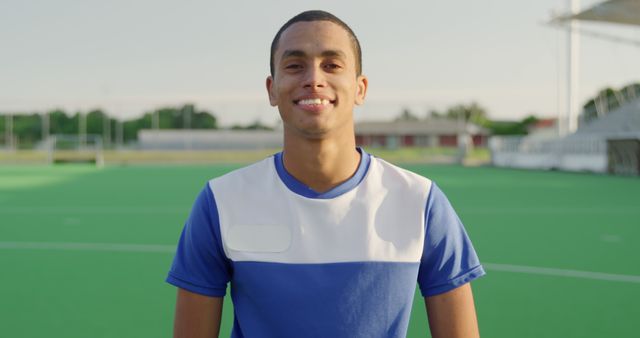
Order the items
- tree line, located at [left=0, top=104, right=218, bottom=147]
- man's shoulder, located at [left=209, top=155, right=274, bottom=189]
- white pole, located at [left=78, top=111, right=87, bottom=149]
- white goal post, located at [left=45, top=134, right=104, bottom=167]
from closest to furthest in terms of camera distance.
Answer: man's shoulder, located at [left=209, top=155, right=274, bottom=189] < white goal post, located at [left=45, top=134, right=104, bottom=167] < tree line, located at [left=0, top=104, right=218, bottom=147] < white pole, located at [left=78, top=111, right=87, bottom=149]

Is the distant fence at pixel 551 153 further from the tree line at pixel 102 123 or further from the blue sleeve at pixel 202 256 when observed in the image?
the blue sleeve at pixel 202 256

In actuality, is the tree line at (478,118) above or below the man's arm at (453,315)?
above

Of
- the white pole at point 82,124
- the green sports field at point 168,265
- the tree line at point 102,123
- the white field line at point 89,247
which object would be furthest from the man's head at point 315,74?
the white pole at point 82,124

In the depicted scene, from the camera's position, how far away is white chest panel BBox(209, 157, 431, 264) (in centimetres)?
184

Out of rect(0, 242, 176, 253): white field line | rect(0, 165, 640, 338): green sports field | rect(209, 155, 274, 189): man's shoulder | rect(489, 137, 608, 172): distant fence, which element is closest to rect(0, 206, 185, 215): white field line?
rect(0, 165, 640, 338): green sports field

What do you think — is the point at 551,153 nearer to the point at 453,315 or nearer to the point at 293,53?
the point at 453,315

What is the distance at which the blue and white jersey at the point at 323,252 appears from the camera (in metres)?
1.82

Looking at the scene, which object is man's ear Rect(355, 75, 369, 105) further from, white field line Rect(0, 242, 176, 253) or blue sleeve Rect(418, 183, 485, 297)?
white field line Rect(0, 242, 176, 253)

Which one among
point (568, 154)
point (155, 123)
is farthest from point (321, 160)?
point (155, 123)

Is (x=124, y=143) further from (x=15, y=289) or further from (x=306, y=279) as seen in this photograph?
→ (x=306, y=279)

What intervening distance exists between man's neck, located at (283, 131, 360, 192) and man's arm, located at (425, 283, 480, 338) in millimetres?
418

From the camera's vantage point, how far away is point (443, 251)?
6.15ft

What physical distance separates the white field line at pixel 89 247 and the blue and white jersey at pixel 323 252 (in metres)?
6.33

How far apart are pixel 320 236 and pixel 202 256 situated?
0.31m
